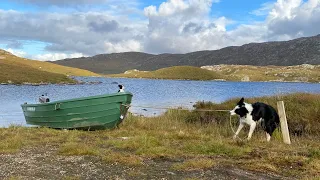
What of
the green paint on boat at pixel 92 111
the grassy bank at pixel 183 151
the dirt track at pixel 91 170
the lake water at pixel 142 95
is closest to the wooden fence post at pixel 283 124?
the grassy bank at pixel 183 151

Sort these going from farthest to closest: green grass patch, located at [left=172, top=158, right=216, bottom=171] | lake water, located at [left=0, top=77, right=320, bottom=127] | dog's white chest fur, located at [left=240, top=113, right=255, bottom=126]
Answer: lake water, located at [left=0, top=77, right=320, bottom=127] → dog's white chest fur, located at [left=240, top=113, right=255, bottom=126] → green grass patch, located at [left=172, top=158, right=216, bottom=171]

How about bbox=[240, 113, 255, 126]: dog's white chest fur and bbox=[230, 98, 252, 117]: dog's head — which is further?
bbox=[240, 113, 255, 126]: dog's white chest fur

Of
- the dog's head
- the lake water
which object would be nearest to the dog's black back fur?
the dog's head

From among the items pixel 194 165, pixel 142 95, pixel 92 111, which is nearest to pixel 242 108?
pixel 194 165

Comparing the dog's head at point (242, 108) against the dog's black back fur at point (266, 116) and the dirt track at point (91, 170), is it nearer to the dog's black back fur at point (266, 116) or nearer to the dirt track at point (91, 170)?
the dog's black back fur at point (266, 116)

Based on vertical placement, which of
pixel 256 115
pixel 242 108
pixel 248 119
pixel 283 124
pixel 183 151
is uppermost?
pixel 242 108

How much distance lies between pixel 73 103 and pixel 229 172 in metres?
10.9

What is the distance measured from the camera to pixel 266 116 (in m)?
14.7

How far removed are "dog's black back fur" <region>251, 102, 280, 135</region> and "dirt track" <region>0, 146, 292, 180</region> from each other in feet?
16.8

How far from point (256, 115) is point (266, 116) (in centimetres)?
58

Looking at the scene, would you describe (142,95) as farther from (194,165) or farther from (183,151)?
(194,165)

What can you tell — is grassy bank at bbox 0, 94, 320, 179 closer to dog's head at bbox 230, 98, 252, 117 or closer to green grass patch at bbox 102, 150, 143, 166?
green grass patch at bbox 102, 150, 143, 166

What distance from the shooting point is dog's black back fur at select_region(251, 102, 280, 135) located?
14398 millimetres

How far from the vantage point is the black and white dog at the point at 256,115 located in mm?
14289
